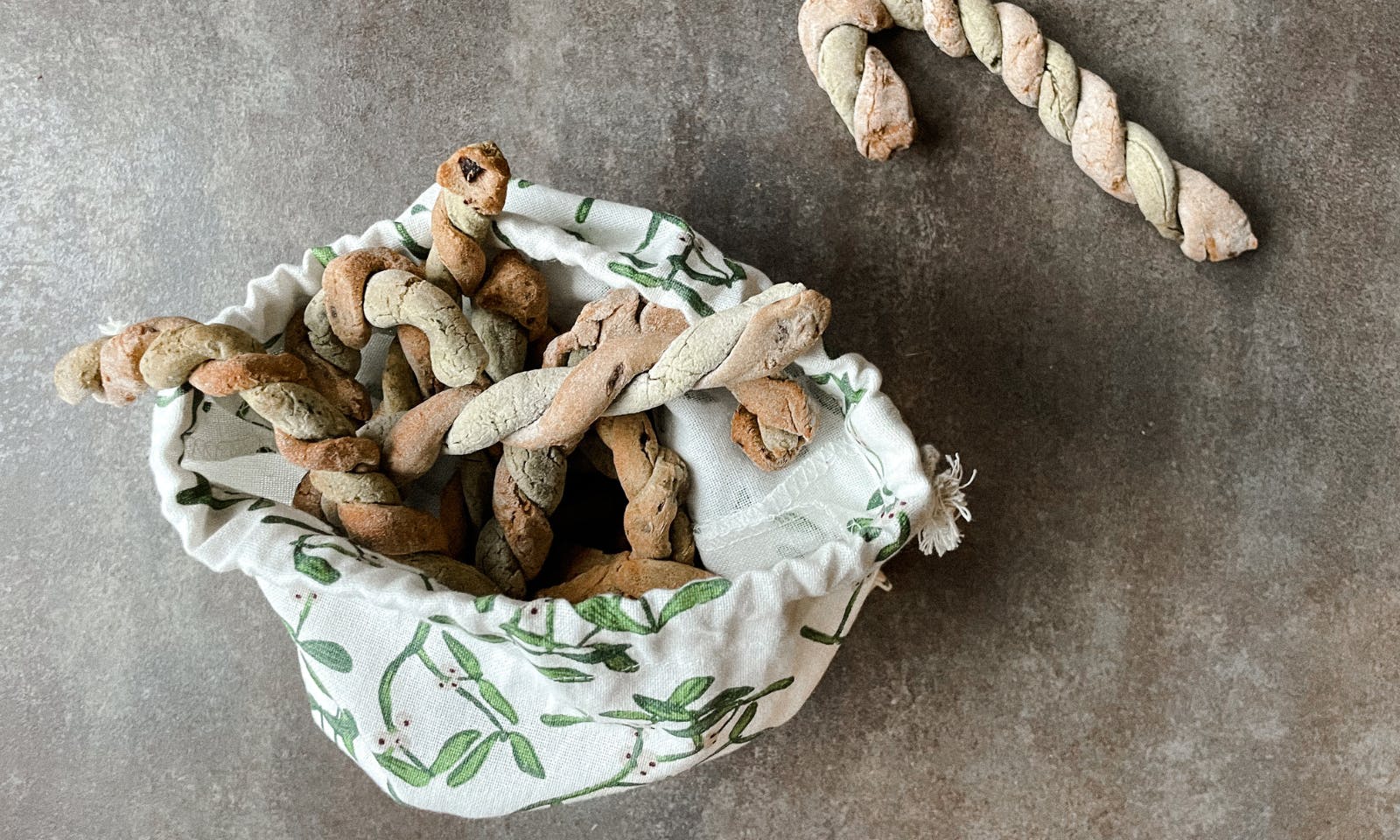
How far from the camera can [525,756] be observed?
0.68m

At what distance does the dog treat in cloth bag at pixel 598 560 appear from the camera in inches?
22.3

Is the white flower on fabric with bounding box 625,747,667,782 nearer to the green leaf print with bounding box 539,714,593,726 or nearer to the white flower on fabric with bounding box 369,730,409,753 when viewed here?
the green leaf print with bounding box 539,714,593,726

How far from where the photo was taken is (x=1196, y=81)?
846 mm

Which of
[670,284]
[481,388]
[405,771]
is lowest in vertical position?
[405,771]

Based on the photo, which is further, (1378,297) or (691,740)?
(1378,297)

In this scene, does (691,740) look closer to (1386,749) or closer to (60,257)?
(1386,749)

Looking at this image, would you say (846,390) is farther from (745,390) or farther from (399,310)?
(399,310)

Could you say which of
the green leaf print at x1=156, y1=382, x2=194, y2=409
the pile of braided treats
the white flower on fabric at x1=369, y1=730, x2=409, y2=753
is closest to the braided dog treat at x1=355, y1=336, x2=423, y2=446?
the pile of braided treats

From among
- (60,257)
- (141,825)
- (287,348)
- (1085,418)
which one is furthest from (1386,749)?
(60,257)

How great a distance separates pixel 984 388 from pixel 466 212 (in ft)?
1.51

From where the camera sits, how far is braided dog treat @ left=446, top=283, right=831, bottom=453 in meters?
0.56

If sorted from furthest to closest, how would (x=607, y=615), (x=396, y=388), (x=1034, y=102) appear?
(x=1034, y=102) < (x=396, y=388) < (x=607, y=615)

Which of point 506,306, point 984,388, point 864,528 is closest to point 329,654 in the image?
point 506,306

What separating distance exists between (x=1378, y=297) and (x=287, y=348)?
868 mm
